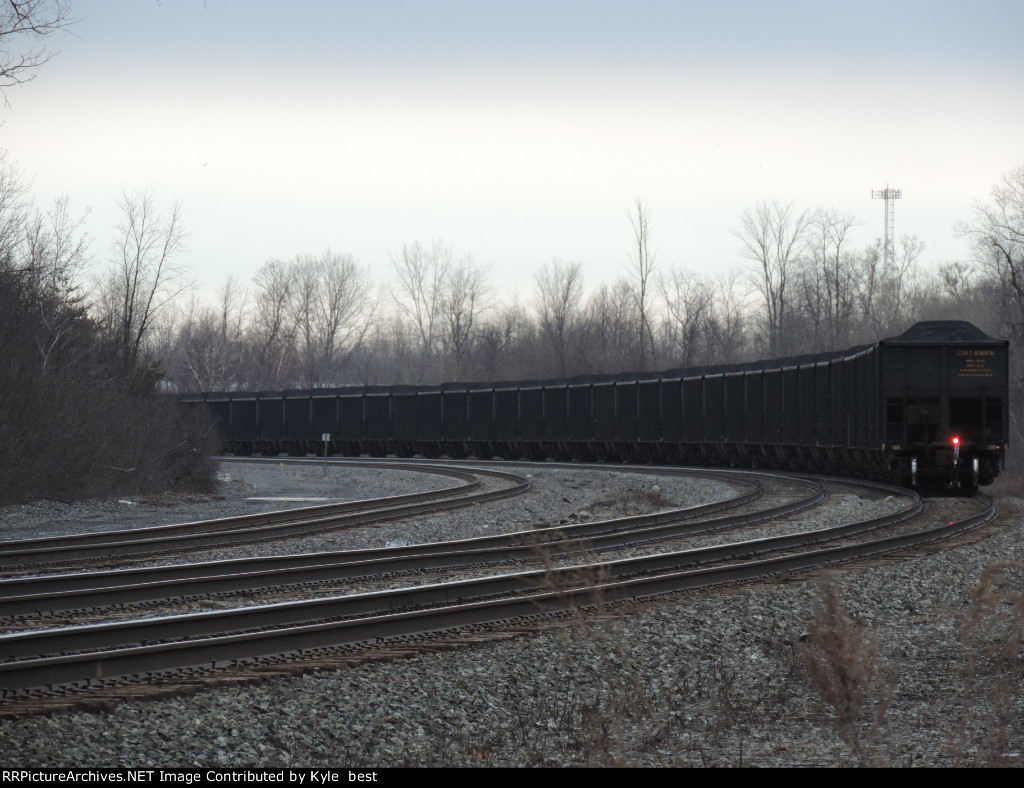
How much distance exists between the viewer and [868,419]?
76.7 ft

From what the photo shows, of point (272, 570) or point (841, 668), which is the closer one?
point (841, 668)

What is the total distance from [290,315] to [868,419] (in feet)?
281

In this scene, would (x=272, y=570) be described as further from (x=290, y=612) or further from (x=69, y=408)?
(x=69, y=408)

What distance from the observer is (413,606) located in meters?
9.31

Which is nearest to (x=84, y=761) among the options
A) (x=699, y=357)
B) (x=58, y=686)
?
(x=58, y=686)

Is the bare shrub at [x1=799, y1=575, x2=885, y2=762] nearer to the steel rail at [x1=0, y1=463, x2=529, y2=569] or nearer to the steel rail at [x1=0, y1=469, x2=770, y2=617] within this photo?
the steel rail at [x1=0, y1=469, x2=770, y2=617]

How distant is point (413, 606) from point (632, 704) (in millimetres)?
2796

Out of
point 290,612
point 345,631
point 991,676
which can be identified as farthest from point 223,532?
point 991,676

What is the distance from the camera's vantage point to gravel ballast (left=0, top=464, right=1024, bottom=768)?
5.77m

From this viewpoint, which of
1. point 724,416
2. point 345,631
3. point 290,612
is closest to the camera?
point 345,631

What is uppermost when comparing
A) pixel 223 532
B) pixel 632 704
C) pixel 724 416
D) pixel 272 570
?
pixel 724 416

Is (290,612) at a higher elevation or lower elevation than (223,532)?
higher

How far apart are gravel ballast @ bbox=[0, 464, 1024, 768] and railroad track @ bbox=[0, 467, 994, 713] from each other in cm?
44

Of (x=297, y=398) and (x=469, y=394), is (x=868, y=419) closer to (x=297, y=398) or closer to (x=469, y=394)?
(x=469, y=394)
